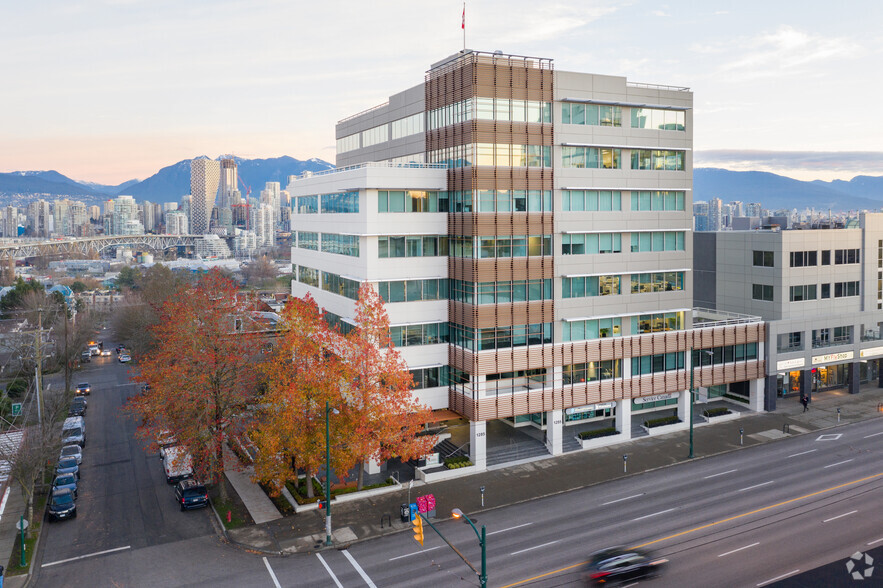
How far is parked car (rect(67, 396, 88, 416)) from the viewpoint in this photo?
220 feet

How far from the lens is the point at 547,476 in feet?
154

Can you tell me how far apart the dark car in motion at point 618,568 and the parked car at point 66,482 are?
36.1 meters

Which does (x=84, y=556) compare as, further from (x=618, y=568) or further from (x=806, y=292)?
(x=806, y=292)

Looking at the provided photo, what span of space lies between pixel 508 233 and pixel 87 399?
56.9m

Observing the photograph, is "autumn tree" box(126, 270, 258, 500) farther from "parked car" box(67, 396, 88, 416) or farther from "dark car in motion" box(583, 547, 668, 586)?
"parked car" box(67, 396, 88, 416)

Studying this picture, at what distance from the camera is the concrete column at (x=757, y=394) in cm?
6219

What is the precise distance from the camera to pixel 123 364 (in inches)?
3740

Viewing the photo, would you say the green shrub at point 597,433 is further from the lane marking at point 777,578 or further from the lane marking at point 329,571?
the lane marking at point 329,571

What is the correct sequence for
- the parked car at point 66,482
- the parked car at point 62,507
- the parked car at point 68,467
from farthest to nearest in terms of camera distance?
the parked car at point 68,467 → the parked car at point 66,482 → the parked car at point 62,507

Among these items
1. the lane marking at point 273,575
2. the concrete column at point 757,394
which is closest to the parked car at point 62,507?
the lane marking at point 273,575

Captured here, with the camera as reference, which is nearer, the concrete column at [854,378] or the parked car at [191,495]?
the parked car at [191,495]

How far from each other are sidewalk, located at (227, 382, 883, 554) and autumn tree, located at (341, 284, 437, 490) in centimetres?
370

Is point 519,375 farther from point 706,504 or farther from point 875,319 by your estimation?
point 875,319

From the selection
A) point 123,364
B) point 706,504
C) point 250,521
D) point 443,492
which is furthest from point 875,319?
point 123,364
